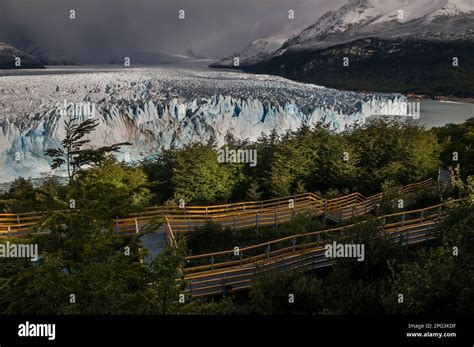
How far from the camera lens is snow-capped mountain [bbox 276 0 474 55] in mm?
62000

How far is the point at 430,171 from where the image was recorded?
46.4ft

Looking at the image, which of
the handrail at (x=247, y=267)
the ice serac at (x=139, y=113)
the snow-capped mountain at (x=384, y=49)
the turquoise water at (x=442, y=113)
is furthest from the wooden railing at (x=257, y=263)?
the snow-capped mountain at (x=384, y=49)

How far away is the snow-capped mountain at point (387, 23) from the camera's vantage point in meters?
62.0

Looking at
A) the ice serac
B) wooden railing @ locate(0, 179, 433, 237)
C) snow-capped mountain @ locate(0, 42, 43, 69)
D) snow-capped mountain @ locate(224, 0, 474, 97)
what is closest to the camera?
wooden railing @ locate(0, 179, 433, 237)

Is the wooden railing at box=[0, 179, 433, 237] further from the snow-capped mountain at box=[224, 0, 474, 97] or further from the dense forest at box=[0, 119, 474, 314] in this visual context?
the snow-capped mountain at box=[224, 0, 474, 97]

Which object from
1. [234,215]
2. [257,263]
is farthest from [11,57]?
[257,263]

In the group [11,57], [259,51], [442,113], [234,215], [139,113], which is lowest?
[234,215]

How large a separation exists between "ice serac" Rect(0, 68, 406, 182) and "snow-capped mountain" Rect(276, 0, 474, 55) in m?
45.4

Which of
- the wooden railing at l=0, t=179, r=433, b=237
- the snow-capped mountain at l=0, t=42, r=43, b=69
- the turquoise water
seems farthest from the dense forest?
the turquoise water

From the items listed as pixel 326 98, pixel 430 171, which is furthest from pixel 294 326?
pixel 326 98

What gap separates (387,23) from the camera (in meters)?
72.2

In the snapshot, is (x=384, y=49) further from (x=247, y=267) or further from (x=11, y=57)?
(x=247, y=267)

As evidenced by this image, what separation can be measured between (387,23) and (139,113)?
217 feet

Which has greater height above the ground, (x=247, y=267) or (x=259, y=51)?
(x=259, y=51)
